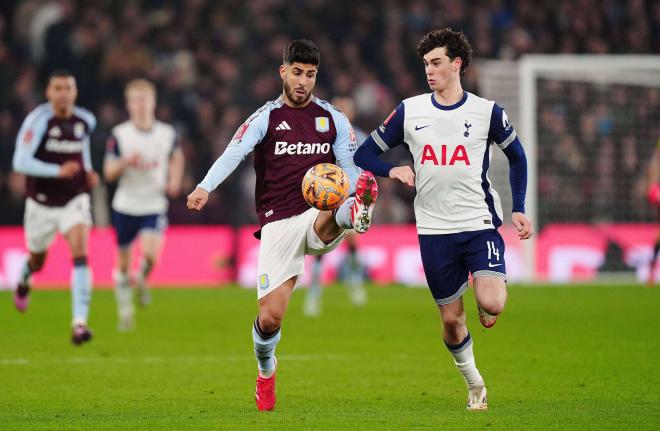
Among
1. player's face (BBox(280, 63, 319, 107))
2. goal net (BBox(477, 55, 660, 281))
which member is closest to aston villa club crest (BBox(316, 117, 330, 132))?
player's face (BBox(280, 63, 319, 107))

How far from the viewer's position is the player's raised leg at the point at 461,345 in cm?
776

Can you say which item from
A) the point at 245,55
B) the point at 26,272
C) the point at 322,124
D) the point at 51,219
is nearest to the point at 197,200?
the point at 322,124

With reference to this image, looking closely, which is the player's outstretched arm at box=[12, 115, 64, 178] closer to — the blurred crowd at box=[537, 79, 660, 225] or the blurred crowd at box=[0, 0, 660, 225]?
the blurred crowd at box=[0, 0, 660, 225]

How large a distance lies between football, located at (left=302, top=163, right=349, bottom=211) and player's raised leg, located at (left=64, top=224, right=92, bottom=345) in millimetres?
5053

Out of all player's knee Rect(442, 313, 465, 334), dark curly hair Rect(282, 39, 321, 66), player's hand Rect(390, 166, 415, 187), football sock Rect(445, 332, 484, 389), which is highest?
dark curly hair Rect(282, 39, 321, 66)

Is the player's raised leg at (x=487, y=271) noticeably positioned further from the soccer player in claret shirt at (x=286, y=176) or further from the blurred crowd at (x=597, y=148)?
the blurred crowd at (x=597, y=148)

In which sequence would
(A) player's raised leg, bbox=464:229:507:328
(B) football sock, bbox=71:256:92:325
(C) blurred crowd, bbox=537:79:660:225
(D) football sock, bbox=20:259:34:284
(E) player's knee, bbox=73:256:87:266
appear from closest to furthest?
(A) player's raised leg, bbox=464:229:507:328
(B) football sock, bbox=71:256:92:325
(E) player's knee, bbox=73:256:87:266
(D) football sock, bbox=20:259:34:284
(C) blurred crowd, bbox=537:79:660:225

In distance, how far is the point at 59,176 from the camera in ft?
40.0

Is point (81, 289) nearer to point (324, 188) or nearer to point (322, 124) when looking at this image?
point (322, 124)

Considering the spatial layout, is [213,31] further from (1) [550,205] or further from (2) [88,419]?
(2) [88,419]

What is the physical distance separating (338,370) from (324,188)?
328 centimetres

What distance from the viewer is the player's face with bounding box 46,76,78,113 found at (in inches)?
488

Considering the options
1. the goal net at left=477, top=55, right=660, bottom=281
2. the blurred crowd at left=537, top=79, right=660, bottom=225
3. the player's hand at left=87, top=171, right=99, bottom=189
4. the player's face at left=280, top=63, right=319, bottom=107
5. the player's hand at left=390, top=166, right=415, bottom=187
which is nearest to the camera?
the player's hand at left=390, top=166, right=415, bottom=187

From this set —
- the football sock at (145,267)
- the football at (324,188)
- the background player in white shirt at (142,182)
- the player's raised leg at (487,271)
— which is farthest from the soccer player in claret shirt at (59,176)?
the player's raised leg at (487,271)
